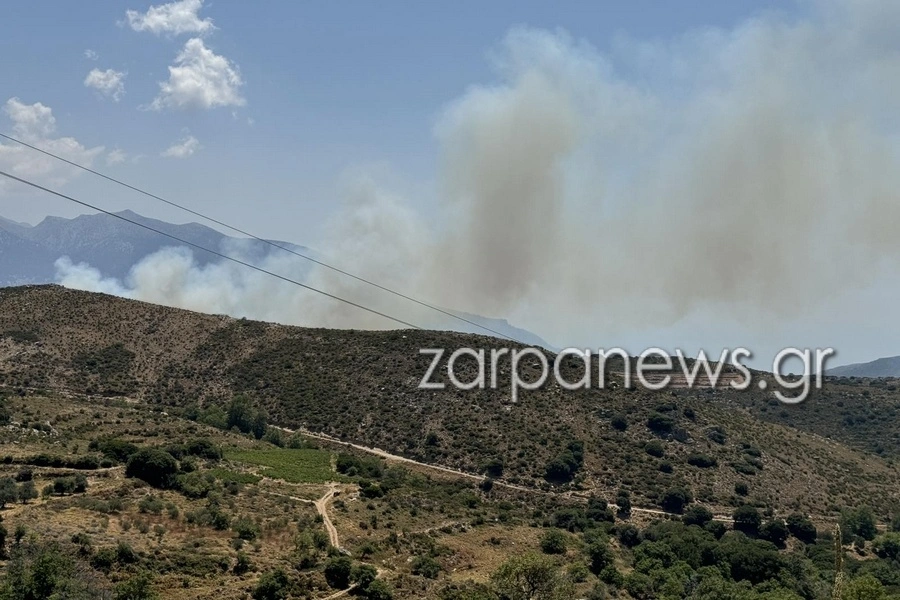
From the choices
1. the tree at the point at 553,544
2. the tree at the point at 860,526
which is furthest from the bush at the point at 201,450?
the tree at the point at 860,526

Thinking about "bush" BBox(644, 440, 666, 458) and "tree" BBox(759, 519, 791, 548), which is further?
"bush" BBox(644, 440, 666, 458)

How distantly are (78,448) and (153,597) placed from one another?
26.6 meters

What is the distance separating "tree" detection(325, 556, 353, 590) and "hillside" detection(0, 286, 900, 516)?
35.1 m

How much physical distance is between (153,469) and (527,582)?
25.9m

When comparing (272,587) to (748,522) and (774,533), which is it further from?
(774,533)

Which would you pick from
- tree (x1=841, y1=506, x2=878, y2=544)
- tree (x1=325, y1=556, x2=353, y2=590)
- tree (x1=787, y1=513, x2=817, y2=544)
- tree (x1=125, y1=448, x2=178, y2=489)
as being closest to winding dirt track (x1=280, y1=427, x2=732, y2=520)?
tree (x1=787, y1=513, x2=817, y2=544)

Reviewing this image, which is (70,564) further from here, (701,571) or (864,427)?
(864,427)

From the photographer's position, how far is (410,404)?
277 feet

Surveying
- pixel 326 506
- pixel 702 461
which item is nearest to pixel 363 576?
pixel 326 506

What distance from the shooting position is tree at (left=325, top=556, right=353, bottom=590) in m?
36.9

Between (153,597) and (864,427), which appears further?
(864,427)

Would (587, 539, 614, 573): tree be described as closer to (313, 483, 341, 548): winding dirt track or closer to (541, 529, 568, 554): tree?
(541, 529, 568, 554): tree

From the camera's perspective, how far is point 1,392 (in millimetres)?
69812

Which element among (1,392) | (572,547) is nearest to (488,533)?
(572,547)
